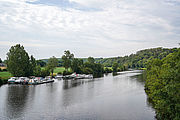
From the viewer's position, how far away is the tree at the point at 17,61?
236 ft

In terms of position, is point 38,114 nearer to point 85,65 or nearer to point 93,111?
point 93,111

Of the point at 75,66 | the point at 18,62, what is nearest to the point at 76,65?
the point at 75,66

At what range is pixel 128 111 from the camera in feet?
106

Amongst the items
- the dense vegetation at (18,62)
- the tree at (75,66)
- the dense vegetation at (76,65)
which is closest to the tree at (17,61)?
the dense vegetation at (18,62)

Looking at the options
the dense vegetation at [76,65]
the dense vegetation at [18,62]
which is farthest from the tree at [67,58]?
the dense vegetation at [18,62]

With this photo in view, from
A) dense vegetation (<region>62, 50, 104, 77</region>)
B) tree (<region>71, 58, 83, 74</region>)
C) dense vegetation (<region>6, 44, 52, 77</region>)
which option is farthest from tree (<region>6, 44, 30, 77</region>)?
tree (<region>71, 58, 83, 74</region>)

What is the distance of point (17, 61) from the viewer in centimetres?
7231

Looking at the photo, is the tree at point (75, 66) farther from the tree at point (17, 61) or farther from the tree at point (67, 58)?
the tree at point (17, 61)

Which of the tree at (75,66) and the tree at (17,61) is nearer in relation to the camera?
the tree at (17,61)

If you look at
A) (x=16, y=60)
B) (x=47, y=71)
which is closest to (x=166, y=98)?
(x=16, y=60)

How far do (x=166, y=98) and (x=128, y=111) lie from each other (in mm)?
13853

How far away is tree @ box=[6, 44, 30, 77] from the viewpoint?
71.9m

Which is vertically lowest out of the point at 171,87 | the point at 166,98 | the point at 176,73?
the point at 166,98

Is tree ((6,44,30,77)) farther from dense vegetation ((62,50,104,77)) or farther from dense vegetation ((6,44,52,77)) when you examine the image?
dense vegetation ((62,50,104,77))
